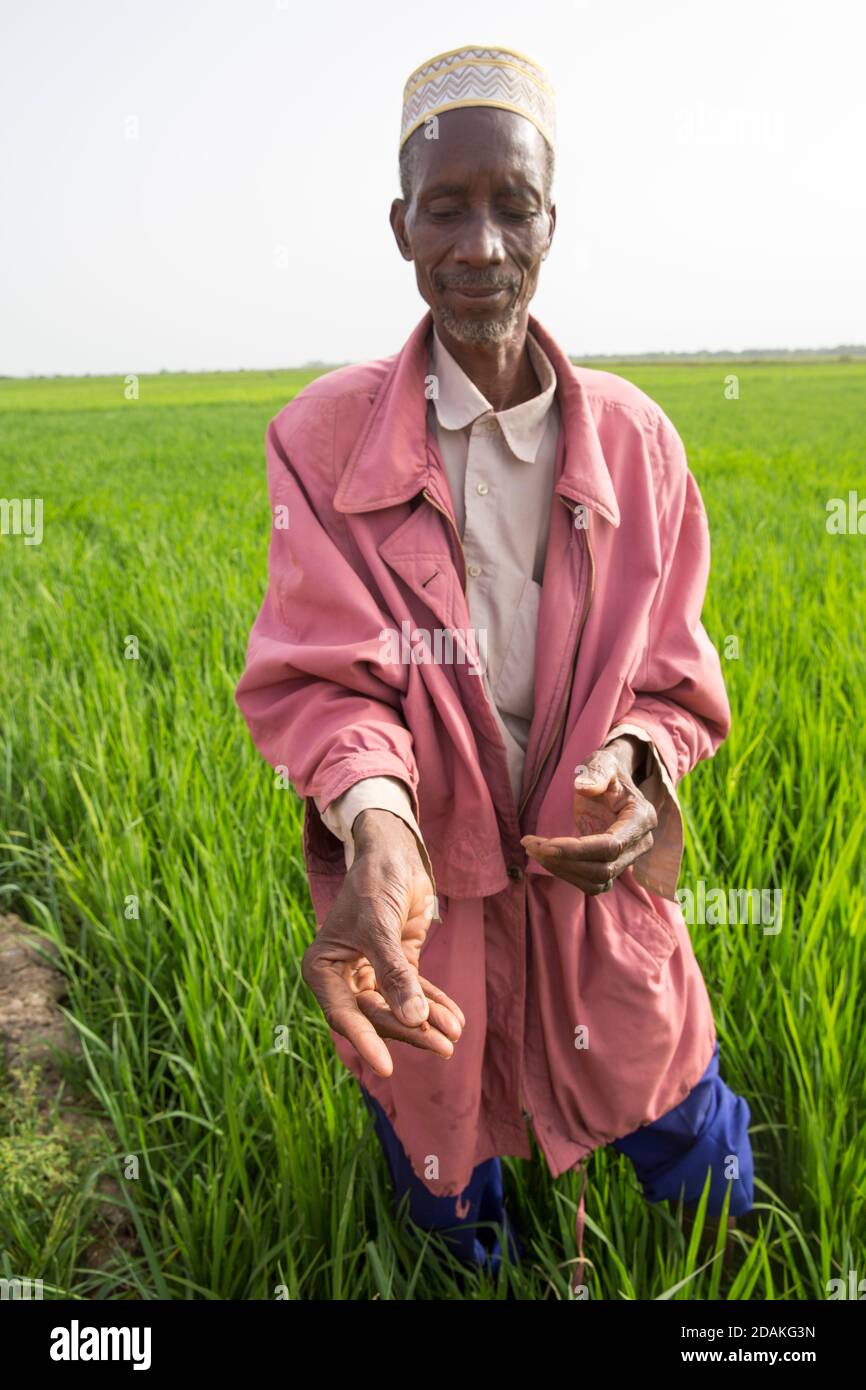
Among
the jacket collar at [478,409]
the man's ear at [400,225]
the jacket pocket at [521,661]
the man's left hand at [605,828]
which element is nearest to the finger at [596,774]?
the man's left hand at [605,828]

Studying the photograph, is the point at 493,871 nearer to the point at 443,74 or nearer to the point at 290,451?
the point at 290,451

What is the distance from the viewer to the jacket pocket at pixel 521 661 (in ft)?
3.88

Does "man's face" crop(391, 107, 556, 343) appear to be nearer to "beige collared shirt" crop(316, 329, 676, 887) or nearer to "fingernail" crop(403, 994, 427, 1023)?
"beige collared shirt" crop(316, 329, 676, 887)

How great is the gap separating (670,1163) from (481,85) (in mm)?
1362

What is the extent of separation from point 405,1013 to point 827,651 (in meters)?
2.56

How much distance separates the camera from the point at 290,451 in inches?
46.9

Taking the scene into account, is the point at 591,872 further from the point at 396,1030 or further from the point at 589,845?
the point at 396,1030

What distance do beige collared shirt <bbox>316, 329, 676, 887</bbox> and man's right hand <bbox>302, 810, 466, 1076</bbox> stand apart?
25 cm

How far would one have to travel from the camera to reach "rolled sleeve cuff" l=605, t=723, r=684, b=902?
116 centimetres
